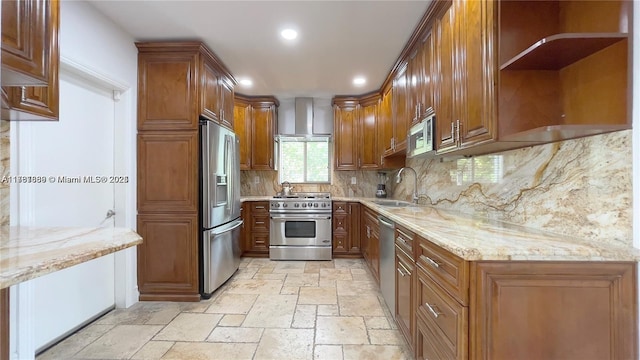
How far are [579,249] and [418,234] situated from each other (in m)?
0.71

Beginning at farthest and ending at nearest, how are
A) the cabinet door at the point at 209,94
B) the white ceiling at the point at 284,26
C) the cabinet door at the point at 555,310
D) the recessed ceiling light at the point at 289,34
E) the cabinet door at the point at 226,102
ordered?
the cabinet door at the point at 226,102
the cabinet door at the point at 209,94
the recessed ceiling light at the point at 289,34
the white ceiling at the point at 284,26
the cabinet door at the point at 555,310

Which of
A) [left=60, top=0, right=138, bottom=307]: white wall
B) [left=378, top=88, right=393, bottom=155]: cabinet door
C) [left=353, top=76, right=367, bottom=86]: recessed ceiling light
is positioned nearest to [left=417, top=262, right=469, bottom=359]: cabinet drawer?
[left=378, top=88, right=393, bottom=155]: cabinet door

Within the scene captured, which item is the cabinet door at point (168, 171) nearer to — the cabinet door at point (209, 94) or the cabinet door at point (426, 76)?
the cabinet door at point (209, 94)

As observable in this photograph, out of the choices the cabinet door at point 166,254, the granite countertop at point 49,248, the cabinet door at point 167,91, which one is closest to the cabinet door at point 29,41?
the granite countertop at point 49,248

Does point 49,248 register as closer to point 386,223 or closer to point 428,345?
point 428,345

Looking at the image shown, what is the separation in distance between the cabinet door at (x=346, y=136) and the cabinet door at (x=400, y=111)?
1.22m

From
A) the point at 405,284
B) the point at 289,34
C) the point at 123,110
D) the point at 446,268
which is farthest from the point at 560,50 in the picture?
the point at 123,110

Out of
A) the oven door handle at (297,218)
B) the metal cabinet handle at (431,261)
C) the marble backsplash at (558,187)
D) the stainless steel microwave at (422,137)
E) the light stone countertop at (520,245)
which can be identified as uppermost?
the stainless steel microwave at (422,137)

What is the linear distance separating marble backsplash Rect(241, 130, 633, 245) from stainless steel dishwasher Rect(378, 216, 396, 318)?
645 mm

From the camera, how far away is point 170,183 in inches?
110

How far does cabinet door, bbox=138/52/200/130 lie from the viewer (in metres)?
2.79

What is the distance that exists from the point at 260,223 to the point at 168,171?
1.89m

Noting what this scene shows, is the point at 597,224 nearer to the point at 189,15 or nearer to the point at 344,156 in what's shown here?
the point at 189,15

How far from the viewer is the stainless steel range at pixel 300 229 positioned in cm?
429
